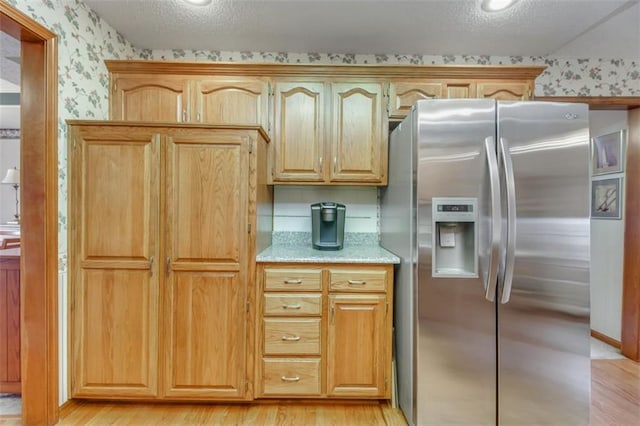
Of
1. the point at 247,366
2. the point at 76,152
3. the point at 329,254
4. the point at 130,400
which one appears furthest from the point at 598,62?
the point at 130,400

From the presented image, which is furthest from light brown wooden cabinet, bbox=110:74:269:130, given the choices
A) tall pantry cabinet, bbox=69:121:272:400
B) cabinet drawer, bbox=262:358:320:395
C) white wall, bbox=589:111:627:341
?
white wall, bbox=589:111:627:341

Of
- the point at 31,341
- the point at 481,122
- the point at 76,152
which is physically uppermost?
the point at 481,122

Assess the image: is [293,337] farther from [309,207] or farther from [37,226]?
[37,226]

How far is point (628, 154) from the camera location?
278cm

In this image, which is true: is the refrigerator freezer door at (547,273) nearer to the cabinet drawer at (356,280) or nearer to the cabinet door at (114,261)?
the cabinet drawer at (356,280)

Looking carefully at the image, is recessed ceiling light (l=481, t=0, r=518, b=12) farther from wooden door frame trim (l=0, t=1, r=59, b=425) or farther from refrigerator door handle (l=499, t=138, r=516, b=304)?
wooden door frame trim (l=0, t=1, r=59, b=425)

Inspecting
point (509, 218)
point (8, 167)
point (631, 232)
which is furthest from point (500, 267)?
point (8, 167)

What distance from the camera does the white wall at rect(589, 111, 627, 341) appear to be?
2922mm

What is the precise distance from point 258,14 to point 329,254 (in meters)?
1.67

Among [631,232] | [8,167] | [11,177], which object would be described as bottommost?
[631,232]

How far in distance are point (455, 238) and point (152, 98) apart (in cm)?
226

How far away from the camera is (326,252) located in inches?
85.9

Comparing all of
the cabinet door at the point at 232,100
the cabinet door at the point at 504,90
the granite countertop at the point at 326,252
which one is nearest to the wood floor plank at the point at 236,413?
the granite countertop at the point at 326,252

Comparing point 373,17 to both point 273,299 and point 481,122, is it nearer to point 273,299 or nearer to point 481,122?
point 481,122
